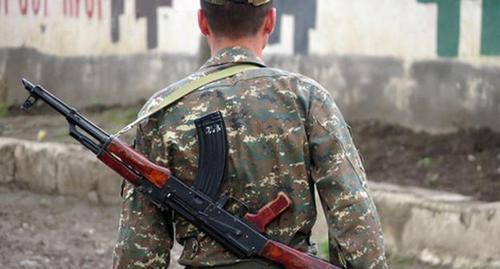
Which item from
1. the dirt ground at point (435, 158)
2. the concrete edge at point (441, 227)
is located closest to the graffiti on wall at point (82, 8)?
the dirt ground at point (435, 158)

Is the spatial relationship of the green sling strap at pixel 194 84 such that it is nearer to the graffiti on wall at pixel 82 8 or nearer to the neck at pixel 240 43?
the neck at pixel 240 43

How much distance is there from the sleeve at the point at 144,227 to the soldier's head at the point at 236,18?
0.29 m

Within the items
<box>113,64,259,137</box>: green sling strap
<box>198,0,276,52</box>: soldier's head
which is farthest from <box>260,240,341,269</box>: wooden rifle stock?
<box>198,0,276,52</box>: soldier's head

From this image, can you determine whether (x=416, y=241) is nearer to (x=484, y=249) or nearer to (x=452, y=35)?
(x=484, y=249)

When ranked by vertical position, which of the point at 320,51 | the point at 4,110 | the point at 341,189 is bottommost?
the point at 4,110

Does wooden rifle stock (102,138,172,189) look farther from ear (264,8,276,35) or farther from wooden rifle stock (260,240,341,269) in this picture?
ear (264,8,276,35)

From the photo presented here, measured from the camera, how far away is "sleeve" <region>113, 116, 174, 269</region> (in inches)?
104

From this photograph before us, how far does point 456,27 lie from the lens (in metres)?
7.41

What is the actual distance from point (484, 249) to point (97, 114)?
5320 mm

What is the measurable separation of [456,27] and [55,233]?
310 cm

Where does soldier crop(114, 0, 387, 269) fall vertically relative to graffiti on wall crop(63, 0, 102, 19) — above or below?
above

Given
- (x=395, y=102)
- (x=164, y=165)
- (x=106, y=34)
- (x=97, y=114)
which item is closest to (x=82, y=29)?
(x=106, y=34)

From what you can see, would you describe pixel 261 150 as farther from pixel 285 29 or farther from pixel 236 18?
pixel 285 29

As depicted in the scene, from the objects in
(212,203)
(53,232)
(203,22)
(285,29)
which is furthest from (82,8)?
(212,203)
